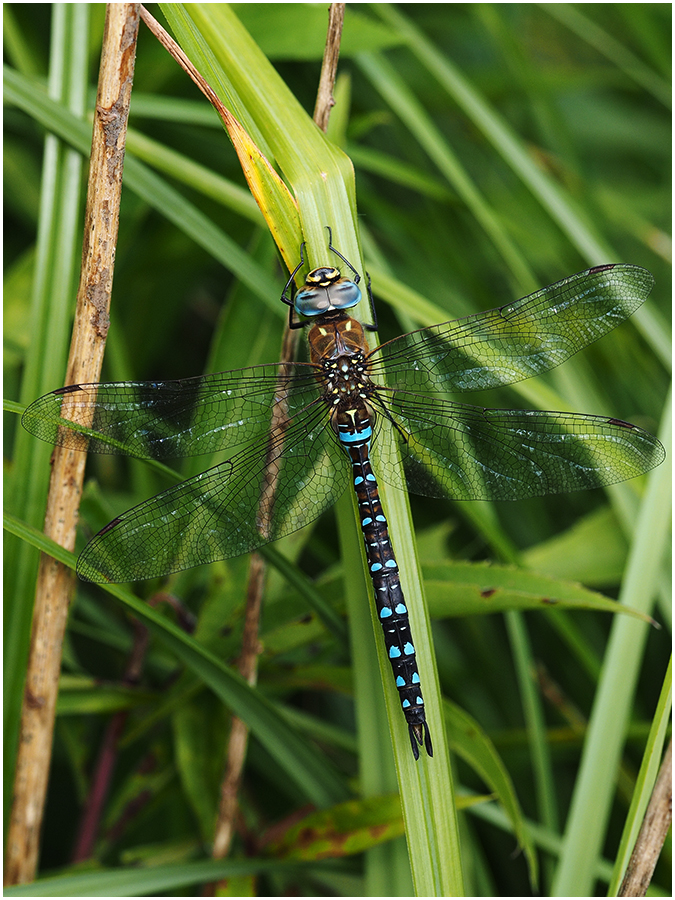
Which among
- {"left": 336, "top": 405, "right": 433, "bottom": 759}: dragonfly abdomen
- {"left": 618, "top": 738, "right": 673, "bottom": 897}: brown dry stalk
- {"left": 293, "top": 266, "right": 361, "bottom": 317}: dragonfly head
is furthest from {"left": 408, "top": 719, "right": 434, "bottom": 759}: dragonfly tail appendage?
{"left": 293, "top": 266, "right": 361, "bottom": 317}: dragonfly head

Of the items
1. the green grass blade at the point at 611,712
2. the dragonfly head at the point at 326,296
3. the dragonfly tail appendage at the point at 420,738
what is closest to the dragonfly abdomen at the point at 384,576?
the dragonfly tail appendage at the point at 420,738

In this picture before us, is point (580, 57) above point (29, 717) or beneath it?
above

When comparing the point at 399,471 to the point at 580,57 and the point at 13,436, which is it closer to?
the point at 13,436

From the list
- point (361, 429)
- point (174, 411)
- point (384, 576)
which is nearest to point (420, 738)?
point (384, 576)

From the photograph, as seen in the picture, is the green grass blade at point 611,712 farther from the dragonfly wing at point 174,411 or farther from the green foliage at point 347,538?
the dragonfly wing at point 174,411

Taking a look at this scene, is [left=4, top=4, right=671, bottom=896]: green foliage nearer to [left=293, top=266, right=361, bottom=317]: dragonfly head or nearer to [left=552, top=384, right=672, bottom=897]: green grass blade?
[left=552, top=384, right=672, bottom=897]: green grass blade

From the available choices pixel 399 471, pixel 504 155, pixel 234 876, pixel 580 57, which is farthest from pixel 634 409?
pixel 580 57

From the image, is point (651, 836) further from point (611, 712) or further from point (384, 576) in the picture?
point (384, 576)
